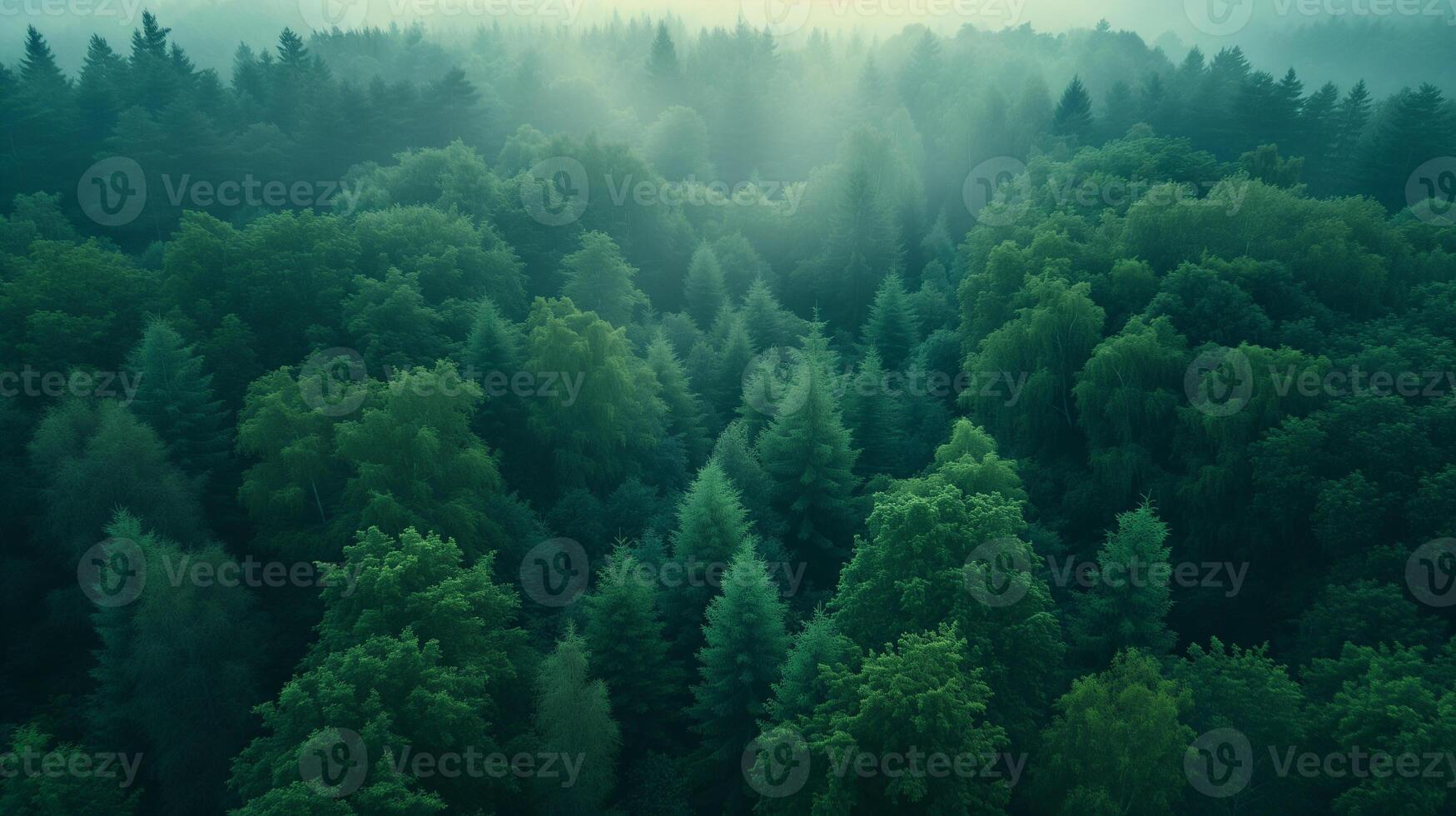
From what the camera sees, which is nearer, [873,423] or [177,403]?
[177,403]

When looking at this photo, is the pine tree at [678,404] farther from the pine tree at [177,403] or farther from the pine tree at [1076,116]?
the pine tree at [1076,116]

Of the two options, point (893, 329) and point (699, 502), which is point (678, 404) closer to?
point (699, 502)

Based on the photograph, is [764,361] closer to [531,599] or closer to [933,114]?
[531,599]

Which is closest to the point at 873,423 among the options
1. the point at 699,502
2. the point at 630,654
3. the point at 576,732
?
the point at 699,502

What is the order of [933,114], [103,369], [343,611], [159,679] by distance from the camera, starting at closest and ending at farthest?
[343,611] < [159,679] < [103,369] < [933,114]

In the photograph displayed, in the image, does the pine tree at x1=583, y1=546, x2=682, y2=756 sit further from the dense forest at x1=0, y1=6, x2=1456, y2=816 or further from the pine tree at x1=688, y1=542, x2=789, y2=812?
the pine tree at x1=688, y1=542, x2=789, y2=812

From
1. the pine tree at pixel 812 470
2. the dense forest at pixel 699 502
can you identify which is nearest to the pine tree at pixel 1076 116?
the dense forest at pixel 699 502

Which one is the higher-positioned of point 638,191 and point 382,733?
point 638,191

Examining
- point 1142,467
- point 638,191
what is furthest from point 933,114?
point 1142,467
